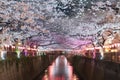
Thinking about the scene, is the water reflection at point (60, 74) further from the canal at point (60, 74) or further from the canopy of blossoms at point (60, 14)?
the canopy of blossoms at point (60, 14)

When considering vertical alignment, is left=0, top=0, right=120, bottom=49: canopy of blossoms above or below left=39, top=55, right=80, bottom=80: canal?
above

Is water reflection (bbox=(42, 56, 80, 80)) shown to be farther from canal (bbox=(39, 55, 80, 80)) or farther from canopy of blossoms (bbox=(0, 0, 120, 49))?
canopy of blossoms (bbox=(0, 0, 120, 49))

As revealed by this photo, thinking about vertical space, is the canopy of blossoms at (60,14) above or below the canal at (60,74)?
above

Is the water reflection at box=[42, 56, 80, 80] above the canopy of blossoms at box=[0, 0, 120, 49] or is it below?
below

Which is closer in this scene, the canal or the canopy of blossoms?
the canopy of blossoms

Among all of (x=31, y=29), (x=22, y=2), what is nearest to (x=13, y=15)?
(x=22, y=2)

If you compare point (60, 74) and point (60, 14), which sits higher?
point (60, 14)

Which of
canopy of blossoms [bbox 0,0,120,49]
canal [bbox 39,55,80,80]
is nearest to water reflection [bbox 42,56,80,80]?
canal [bbox 39,55,80,80]

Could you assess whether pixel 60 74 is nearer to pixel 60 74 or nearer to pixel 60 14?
pixel 60 74

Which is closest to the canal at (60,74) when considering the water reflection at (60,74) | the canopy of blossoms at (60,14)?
the water reflection at (60,74)

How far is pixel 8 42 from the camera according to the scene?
2019 inches

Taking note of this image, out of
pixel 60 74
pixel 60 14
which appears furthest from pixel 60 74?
pixel 60 14

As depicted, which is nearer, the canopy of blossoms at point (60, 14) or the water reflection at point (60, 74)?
the canopy of blossoms at point (60, 14)

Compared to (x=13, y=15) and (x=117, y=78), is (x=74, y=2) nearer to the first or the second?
(x=13, y=15)
